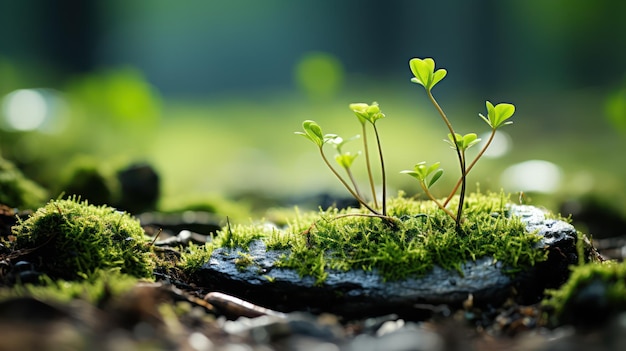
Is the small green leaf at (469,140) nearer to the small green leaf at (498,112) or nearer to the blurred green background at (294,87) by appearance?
the small green leaf at (498,112)

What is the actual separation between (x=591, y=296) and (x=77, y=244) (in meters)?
1.93

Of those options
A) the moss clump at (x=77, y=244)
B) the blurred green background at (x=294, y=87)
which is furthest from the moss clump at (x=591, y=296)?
the blurred green background at (x=294, y=87)

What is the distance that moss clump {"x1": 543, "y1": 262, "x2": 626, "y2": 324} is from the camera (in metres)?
1.65

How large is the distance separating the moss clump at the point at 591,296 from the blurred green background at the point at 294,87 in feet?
10.1

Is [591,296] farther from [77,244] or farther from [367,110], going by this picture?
[77,244]

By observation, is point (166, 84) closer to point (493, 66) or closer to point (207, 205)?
point (493, 66)

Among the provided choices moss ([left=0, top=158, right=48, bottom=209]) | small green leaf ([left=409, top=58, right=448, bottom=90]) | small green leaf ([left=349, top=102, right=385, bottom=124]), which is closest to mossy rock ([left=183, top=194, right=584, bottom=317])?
small green leaf ([left=349, top=102, right=385, bottom=124])

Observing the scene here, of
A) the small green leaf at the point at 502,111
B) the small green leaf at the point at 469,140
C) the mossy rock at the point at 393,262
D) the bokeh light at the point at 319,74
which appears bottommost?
the mossy rock at the point at 393,262

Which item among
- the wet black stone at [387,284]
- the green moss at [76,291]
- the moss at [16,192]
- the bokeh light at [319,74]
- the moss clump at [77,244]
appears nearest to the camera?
the green moss at [76,291]

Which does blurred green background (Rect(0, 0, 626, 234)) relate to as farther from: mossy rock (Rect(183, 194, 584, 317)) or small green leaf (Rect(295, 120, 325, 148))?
small green leaf (Rect(295, 120, 325, 148))

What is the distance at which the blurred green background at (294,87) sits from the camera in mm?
6199

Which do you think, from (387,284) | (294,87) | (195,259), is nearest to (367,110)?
(387,284)

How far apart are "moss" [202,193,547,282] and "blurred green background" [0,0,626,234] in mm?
2213

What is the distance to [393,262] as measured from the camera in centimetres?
207
